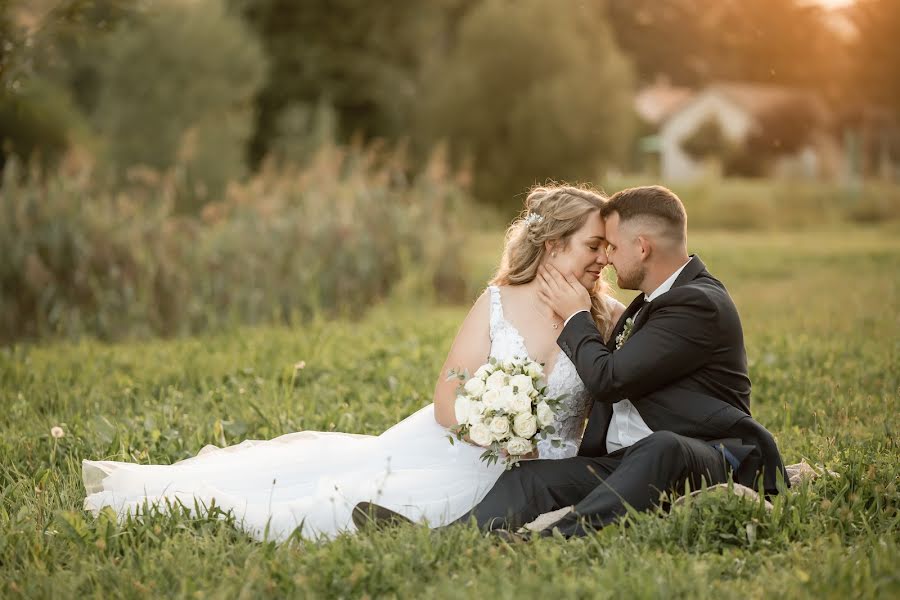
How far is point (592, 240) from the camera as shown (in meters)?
4.77

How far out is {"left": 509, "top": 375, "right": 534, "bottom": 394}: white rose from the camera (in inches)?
164

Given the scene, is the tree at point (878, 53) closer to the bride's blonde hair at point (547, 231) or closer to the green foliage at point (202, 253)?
the green foliage at point (202, 253)

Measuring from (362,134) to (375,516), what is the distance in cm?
3091

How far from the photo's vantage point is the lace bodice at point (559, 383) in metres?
4.70

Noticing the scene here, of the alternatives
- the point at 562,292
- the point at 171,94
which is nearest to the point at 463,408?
the point at 562,292

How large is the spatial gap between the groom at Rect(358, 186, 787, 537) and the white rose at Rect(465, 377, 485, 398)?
0.46 meters

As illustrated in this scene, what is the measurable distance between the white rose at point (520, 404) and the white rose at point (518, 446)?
0.14 meters

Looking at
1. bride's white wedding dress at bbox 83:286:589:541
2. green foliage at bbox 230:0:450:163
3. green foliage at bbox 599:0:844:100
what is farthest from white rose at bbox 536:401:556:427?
green foliage at bbox 599:0:844:100

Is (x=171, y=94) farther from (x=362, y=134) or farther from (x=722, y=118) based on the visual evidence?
(x=722, y=118)

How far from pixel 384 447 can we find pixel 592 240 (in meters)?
1.46

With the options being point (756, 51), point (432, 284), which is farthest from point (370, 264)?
point (756, 51)

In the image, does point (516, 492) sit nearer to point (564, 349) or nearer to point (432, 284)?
point (564, 349)

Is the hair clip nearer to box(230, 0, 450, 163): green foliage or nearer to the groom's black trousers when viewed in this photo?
the groom's black trousers

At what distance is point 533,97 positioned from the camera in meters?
25.3
